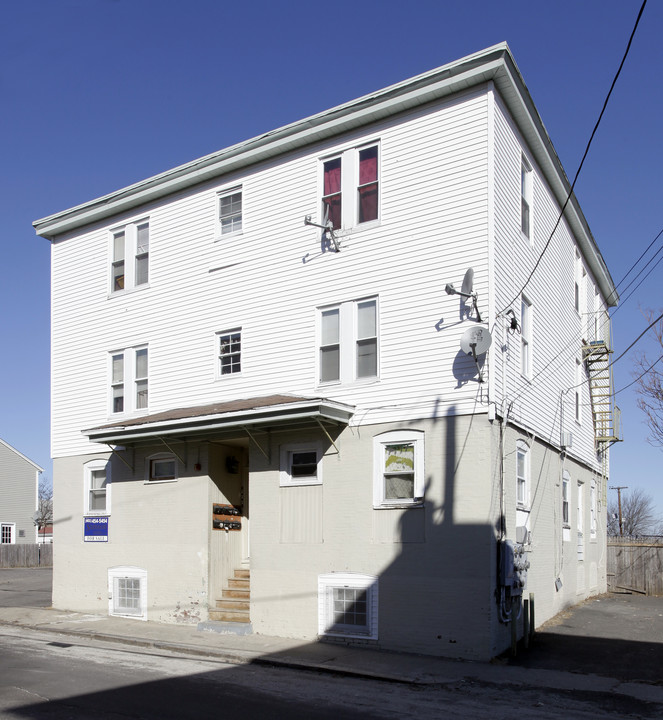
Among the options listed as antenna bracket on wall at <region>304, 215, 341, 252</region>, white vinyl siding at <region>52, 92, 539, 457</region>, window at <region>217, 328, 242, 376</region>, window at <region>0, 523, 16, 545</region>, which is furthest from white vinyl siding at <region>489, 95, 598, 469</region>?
window at <region>0, 523, 16, 545</region>

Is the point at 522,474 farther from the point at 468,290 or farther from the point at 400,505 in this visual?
the point at 468,290

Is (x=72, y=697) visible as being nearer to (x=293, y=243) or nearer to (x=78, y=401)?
(x=293, y=243)

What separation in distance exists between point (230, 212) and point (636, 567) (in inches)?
656

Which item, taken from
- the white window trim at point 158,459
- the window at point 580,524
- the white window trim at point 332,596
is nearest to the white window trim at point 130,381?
the white window trim at point 158,459

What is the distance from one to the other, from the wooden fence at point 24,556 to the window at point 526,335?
35636 mm

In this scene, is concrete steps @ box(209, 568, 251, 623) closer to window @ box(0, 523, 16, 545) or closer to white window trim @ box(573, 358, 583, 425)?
white window trim @ box(573, 358, 583, 425)

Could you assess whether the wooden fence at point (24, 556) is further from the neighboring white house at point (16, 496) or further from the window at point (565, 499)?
the window at point (565, 499)

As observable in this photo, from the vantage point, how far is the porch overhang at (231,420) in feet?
46.0

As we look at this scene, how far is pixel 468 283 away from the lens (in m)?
13.2

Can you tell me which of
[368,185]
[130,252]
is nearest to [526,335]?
[368,185]

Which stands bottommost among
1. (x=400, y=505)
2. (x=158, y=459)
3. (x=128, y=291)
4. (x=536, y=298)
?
(x=400, y=505)

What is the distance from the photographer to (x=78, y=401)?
778 inches

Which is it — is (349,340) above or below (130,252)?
below

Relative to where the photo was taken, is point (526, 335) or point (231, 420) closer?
point (231, 420)
